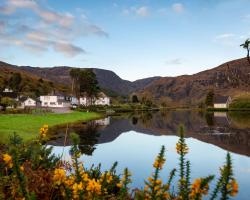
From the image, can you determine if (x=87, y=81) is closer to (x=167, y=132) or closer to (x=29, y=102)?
(x=29, y=102)

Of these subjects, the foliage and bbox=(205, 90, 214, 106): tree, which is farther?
bbox=(205, 90, 214, 106): tree

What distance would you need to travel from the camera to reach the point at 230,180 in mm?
4066

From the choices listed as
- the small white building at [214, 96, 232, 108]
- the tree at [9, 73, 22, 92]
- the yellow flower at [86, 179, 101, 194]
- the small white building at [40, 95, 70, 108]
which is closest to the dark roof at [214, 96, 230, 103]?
the small white building at [214, 96, 232, 108]

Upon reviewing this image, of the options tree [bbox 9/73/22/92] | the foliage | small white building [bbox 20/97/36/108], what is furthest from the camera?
tree [bbox 9/73/22/92]

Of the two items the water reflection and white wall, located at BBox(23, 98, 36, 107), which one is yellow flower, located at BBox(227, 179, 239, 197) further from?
white wall, located at BBox(23, 98, 36, 107)

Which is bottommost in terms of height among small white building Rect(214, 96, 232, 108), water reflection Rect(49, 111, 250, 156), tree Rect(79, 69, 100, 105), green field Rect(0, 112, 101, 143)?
water reflection Rect(49, 111, 250, 156)

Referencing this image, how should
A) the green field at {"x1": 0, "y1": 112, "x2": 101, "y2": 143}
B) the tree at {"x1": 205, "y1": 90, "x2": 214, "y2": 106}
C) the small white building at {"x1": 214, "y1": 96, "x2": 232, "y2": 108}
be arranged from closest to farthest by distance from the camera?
the green field at {"x1": 0, "y1": 112, "x2": 101, "y2": 143}
the tree at {"x1": 205, "y1": 90, "x2": 214, "y2": 106}
the small white building at {"x1": 214, "y1": 96, "x2": 232, "y2": 108}

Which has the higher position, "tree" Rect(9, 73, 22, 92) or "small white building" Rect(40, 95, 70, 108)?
"tree" Rect(9, 73, 22, 92)

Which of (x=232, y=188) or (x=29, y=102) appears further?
(x=29, y=102)

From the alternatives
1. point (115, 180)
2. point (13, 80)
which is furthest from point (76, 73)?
point (115, 180)

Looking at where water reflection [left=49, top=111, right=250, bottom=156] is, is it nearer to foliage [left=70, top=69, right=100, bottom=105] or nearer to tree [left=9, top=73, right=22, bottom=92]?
foliage [left=70, top=69, right=100, bottom=105]

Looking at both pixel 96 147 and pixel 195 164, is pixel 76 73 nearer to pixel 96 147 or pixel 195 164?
pixel 96 147

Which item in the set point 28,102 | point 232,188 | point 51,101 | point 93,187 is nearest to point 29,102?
point 28,102

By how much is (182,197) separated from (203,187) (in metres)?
0.95
